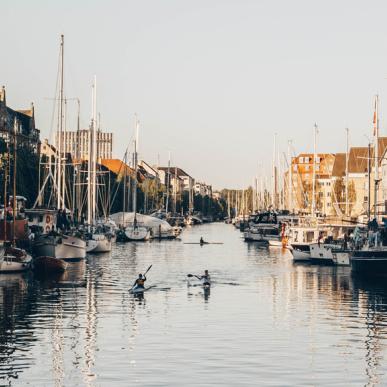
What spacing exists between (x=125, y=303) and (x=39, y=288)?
36.7 ft

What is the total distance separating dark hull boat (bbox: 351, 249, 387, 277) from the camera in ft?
291

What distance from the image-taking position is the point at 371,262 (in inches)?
3501

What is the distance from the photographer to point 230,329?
182 feet

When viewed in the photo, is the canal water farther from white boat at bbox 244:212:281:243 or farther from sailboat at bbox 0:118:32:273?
white boat at bbox 244:212:281:243

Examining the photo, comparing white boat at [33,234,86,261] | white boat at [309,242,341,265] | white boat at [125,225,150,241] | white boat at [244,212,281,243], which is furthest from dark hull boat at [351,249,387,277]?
white boat at [244,212,281,243]

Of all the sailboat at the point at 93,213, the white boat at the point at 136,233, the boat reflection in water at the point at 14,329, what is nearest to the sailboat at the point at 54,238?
the sailboat at the point at 93,213

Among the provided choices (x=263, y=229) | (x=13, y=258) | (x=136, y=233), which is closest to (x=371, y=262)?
(x=13, y=258)

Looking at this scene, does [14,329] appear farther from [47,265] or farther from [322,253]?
[322,253]

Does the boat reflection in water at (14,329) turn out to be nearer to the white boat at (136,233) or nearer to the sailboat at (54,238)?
the sailboat at (54,238)

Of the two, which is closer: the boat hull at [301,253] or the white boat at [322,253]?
the white boat at [322,253]

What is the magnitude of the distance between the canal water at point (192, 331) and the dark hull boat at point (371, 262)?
2.11 metres

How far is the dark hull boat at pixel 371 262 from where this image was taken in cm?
8875

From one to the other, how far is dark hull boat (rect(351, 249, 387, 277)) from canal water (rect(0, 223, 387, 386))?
2107 millimetres

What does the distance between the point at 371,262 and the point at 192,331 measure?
3761cm
